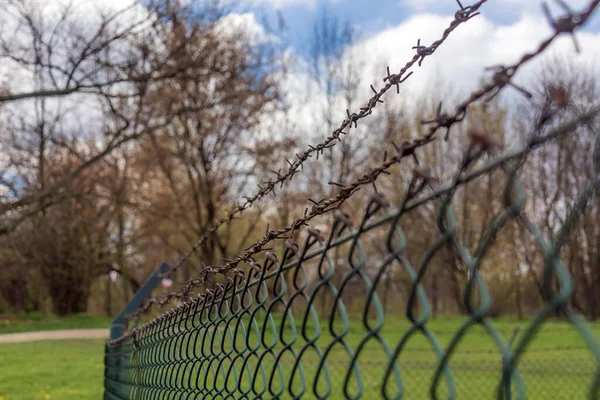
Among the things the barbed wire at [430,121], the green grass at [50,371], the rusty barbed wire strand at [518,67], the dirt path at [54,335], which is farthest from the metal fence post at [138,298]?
the dirt path at [54,335]

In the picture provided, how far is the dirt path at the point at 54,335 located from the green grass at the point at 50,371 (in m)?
1.84

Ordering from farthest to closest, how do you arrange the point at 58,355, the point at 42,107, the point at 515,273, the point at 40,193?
1. the point at 515,273
2. the point at 42,107
3. the point at 40,193
4. the point at 58,355

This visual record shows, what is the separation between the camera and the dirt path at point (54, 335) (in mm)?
17844

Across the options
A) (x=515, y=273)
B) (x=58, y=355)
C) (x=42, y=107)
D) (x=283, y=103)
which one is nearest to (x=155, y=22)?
(x=58, y=355)

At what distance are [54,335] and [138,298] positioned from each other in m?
16.7

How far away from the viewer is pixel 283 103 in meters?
23.6

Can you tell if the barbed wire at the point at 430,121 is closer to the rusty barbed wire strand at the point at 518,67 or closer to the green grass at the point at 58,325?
the rusty barbed wire strand at the point at 518,67

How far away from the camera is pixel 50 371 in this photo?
10453mm

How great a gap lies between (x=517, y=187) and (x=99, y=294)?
35.4 metres

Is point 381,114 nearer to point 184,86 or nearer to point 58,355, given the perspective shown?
point 184,86

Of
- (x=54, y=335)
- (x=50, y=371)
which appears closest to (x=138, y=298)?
(x=50, y=371)

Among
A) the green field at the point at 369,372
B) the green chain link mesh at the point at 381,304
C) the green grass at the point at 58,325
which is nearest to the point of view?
the green chain link mesh at the point at 381,304

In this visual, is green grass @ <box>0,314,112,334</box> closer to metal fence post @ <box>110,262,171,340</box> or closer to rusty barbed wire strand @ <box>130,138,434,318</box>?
metal fence post @ <box>110,262,171,340</box>

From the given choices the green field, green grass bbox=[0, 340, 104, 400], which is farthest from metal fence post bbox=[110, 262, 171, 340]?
green grass bbox=[0, 340, 104, 400]
